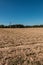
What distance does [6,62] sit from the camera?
3.37 m

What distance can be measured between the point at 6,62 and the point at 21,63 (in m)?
0.58

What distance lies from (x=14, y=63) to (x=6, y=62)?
0.33m

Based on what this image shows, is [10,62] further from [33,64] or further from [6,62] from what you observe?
[33,64]

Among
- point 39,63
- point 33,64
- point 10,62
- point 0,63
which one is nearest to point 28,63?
point 33,64

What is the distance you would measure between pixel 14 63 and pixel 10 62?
18 centimetres

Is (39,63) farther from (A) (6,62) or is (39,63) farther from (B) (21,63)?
(A) (6,62)

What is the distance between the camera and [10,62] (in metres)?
3.36

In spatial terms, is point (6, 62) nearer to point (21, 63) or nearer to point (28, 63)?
point (21, 63)

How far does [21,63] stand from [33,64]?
1.49ft

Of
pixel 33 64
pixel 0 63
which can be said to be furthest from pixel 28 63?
pixel 0 63

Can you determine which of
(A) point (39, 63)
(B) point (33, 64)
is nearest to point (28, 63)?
(B) point (33, 64)

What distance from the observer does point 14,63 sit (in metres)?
3.28

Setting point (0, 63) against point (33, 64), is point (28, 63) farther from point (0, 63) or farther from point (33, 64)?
point (0, 63)

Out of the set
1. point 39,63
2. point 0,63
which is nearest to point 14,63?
point 0,63
